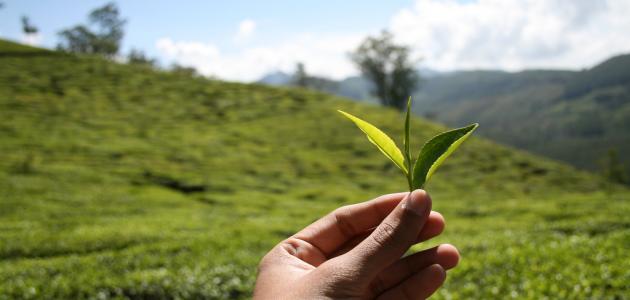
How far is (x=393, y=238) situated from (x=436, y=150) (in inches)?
16.8

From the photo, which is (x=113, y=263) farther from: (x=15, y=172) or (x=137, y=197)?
(x=15, y=172)

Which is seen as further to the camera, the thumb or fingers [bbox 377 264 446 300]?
fingers [bbox 377 264 446 300]

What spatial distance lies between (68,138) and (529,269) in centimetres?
3485

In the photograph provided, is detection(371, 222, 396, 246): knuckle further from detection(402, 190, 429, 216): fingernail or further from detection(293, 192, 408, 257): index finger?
detection(293, 192, 408, 257): index finger

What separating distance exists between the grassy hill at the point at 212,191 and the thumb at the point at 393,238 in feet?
23.7

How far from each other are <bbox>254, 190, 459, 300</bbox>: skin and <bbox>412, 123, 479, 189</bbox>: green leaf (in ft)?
0.51

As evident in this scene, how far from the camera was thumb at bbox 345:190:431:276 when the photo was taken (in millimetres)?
1977

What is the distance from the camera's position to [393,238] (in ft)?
6.49

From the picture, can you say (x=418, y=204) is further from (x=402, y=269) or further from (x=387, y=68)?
(x=387, y=68)

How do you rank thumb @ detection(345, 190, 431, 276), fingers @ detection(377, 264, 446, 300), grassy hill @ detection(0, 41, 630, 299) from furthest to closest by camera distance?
grassy hill @ detection(0, 41, 630, 299) < fingers @ detection(377, 264, 446, 300) < thumb @ detection(345, 190, 431, 276)

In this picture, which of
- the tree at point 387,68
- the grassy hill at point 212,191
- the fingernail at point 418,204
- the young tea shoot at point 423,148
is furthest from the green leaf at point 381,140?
the tree at point 387,68

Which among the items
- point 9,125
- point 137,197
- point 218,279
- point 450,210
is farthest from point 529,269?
point 9,125

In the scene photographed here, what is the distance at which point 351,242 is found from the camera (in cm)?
278

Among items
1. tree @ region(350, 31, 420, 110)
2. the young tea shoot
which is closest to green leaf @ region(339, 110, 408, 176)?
the young tea shoot
